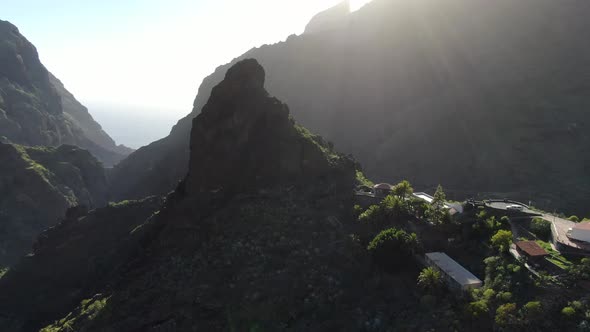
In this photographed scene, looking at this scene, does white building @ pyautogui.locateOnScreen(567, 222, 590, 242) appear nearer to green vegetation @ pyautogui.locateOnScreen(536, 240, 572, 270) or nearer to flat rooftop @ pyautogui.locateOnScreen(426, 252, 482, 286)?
green vegetation @ pyautogui.locateOnScreen(536, 240, 572, 270)

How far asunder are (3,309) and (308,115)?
130133 mm

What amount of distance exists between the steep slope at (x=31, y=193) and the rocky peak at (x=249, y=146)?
5622 cm

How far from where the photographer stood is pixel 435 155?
13625 centimetres

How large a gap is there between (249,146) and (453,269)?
34302 mm

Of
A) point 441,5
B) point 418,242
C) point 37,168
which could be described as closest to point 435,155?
point 441,5

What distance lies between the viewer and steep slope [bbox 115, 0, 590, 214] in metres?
122

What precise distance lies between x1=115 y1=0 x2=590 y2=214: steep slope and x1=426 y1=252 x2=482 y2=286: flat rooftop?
2905 inches

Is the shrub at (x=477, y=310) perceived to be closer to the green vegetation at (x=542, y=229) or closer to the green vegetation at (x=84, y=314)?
the green vegetation at (x=542, y=229)

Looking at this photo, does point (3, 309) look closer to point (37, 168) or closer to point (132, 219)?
point (132, 219)

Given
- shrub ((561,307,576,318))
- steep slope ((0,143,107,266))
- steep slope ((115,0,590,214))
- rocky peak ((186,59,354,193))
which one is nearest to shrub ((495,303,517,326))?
shrub ((561,307,576,318))

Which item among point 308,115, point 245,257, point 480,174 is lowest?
point 480,174

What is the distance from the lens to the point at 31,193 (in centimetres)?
12288

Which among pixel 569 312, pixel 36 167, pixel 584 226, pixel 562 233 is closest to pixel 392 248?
pixel 569 312

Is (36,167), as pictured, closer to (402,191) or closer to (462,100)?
(402,191)
